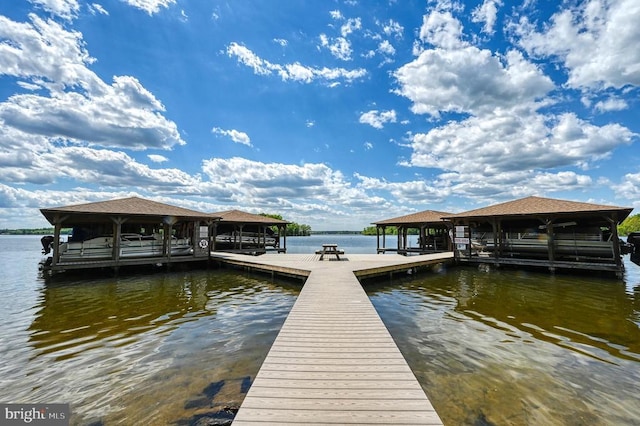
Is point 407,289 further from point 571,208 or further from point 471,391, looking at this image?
point 571,208

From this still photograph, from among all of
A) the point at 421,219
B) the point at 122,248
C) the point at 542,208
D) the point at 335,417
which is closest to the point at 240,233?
the point at 122,248

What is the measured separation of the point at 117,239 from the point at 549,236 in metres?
22.4

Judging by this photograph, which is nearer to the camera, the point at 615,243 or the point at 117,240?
the point at 615,243

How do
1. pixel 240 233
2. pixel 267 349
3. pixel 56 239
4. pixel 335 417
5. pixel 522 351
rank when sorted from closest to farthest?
pixel 335 417 → pixel 522 351 → pixel 267 349 → pixel 56 239 → pixel 240 233

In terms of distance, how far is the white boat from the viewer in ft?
45.4

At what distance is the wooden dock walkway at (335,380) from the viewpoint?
101 inches

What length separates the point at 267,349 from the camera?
18.6 feet

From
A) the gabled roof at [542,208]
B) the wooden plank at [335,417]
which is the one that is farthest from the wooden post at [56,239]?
the gabled roof at [542,208]

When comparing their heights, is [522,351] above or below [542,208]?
below

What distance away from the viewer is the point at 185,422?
Result: 347cm

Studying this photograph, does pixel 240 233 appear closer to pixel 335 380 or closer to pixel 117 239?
pixel 117 239

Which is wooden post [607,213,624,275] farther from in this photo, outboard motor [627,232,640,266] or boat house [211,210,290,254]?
boat house [211,210,290,254]

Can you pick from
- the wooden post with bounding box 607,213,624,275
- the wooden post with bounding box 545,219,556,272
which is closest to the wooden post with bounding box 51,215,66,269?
the wooden post with bounding box 545,219,556,272

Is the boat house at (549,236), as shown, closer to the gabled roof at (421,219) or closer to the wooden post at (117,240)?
the gabled roof at (421,219)
